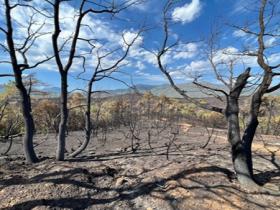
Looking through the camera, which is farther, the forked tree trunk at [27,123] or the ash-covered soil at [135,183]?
the forked tree trunk at [27,123]

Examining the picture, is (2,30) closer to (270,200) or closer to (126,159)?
(126,159)

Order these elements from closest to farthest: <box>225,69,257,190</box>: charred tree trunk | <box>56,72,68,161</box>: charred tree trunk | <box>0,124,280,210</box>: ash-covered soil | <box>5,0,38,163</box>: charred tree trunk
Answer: <box>0,124,280,210</box>: ash-covered soil → <box>225,69,257,190</box>: charred tree trunk → <box>5,0,38,163</box>: charred tree trunk → <box>56,72,68,161</box>: charred tree trunk

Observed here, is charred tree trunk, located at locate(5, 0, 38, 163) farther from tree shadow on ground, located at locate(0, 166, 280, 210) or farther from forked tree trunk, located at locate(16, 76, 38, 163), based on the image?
tree shadow on ground, located at locate(0, 166, 280, 210)

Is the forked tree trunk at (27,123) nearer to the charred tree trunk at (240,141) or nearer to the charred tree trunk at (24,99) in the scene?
the charred tree trunk at (24,99)

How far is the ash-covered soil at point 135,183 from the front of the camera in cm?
365

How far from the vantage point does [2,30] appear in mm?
4688

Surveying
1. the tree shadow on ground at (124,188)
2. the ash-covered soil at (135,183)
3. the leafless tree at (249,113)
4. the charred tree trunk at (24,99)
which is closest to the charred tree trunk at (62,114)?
the ash-covered soil at (135,183)

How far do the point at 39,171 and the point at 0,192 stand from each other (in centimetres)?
71

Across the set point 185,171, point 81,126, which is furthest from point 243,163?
point 81,126

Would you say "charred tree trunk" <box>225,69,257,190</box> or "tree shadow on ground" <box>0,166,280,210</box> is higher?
"charred tree trunk" <box>225,69,257,190</box>

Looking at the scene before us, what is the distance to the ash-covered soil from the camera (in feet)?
12.0

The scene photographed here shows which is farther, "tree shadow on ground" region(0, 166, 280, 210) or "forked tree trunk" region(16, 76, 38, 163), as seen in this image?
"forked tree trunk" region(16, 76, 38, 163)

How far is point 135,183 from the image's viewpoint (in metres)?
4.20

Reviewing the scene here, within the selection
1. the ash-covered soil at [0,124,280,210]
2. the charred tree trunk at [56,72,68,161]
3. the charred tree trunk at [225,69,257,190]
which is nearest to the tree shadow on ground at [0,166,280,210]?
the ash-covered soil at [0,124,280,210]
